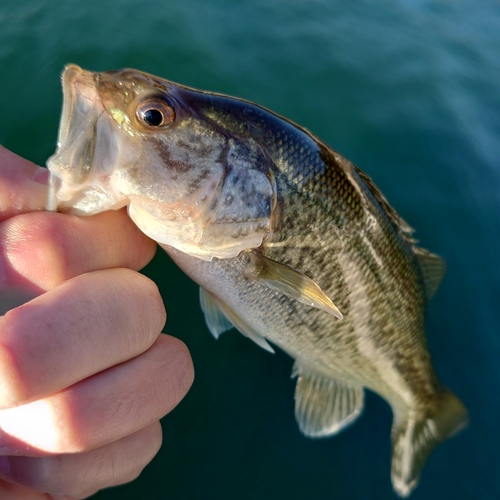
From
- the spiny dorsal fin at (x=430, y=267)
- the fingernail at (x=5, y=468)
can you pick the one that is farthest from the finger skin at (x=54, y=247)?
the spiny dorsal fin at (x=430, y=267)

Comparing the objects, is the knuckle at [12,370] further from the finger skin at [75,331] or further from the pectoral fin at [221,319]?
the pectoral fin at [221,319]

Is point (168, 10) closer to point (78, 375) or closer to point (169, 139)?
point (169, 139)

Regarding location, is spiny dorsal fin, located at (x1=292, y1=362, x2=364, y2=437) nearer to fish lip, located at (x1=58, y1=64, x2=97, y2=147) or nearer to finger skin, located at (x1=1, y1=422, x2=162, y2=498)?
finger skin, located at (x1=1, y1=422, x2=162, y2=498)

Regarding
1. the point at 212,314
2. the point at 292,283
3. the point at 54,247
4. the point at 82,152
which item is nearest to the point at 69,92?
the point at 82,152

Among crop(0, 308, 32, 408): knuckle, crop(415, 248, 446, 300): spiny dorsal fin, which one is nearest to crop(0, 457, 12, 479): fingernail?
crop(0, 308, 32, 408): knuckle

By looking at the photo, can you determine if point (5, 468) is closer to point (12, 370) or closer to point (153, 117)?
point (12, 370)
